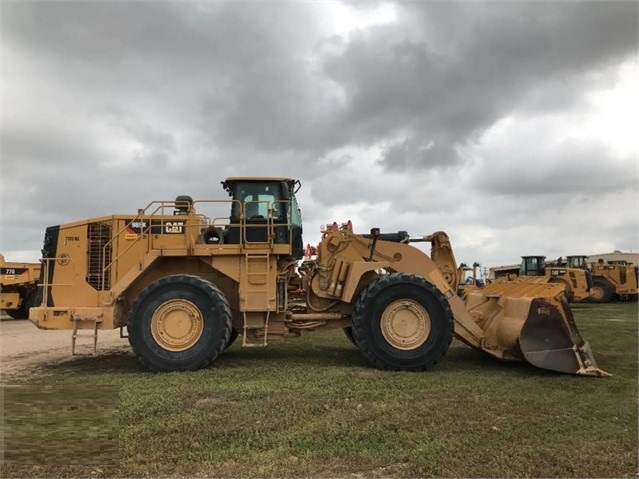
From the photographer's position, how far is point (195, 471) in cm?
442

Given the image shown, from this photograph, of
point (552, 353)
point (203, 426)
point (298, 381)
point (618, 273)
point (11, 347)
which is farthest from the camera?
point (618, 273)

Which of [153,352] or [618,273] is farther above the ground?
[618,273]

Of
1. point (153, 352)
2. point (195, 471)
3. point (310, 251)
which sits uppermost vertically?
point (310, 251)

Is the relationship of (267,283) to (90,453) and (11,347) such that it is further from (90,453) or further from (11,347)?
(11,347)

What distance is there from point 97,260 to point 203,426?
516 cm

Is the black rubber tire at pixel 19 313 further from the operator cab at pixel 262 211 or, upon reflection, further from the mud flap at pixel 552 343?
the mud flap at pixel 552 343

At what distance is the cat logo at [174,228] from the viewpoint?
31.2ft

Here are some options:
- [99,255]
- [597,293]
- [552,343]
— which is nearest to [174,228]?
[99,255]

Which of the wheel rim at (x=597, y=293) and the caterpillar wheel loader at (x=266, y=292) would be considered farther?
the wheel rim at (x=597, y=293)

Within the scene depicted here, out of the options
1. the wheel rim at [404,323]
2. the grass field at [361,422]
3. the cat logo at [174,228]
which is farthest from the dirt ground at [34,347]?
the wheel rim at [404,323]

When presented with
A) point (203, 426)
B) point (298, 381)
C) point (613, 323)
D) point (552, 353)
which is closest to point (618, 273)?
point (613, 323)

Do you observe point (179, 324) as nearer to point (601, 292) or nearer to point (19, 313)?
point (19, 313)

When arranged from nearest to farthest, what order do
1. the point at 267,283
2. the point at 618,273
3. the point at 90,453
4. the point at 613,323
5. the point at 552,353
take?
the point at 90,453, the point at 552,353, the point at 267,283, the point at 613,323, the point at 618,273

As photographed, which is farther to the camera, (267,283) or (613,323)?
(613,323)
